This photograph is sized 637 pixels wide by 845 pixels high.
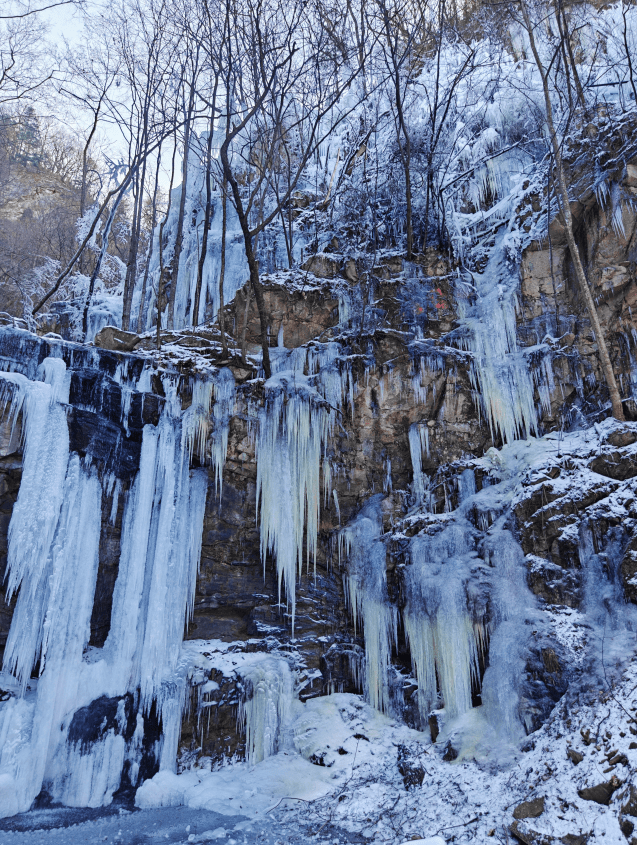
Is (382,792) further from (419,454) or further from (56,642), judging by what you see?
(419,454)

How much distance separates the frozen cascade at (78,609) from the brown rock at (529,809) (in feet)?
14.5

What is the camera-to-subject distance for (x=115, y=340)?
10023 millimetres

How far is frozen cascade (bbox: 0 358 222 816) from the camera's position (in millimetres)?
6625

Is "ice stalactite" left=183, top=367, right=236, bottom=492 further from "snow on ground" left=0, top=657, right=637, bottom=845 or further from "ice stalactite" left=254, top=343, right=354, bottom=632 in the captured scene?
"snow on ground" left=0, top=657, right=637, bottom=845

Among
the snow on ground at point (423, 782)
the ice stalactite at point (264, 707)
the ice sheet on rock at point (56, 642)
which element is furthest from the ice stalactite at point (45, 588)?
the ice stalactite at point (264, 707)

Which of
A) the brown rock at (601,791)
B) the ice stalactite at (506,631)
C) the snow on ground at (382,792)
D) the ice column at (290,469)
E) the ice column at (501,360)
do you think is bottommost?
A: the snow on ground at (382,792)

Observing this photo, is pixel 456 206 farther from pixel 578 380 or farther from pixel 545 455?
pixel 545 455

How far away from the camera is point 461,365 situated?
32.7ft

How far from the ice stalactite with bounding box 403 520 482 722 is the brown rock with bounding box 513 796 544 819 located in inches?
83.8

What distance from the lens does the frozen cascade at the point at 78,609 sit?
21.7ft

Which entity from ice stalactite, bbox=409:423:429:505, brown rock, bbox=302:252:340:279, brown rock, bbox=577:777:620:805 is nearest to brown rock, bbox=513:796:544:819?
brown rock, bbox=577:777:620:805

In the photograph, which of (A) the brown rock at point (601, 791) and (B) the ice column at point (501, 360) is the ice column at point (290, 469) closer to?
(B) the ice column at point (501, 360)

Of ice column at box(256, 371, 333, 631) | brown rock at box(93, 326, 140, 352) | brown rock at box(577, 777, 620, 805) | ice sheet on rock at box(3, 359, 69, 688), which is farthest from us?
brown rock at box(93, 326, 140, 352)

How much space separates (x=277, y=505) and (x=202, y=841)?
450 centimetres
